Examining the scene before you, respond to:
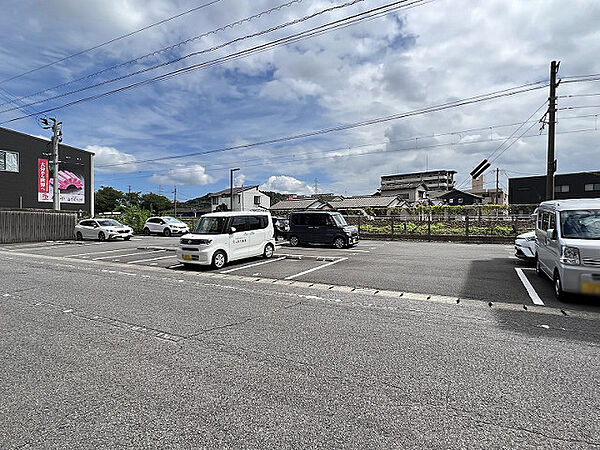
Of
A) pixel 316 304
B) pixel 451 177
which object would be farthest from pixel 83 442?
pixel 451 177

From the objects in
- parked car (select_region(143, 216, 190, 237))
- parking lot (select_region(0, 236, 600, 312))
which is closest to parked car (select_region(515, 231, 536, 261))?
parking lot (select_region(0, 236, 600, 312))

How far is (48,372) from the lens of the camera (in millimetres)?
3359

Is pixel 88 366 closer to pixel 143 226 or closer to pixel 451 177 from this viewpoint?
pixel 143 226

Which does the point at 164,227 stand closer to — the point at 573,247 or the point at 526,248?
the point at 526,248

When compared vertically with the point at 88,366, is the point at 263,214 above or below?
above

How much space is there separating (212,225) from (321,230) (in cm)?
663

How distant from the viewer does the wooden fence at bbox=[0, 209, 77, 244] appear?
2013 cm

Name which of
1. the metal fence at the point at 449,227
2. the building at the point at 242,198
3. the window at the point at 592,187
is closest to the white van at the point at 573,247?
the metal fence at the point at 449,227

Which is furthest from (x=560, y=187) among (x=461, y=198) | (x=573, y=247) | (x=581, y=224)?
(x=573, y=247)

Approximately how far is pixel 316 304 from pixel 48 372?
3.74m

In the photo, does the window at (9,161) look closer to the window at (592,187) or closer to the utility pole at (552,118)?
the utility pole at (552,118)

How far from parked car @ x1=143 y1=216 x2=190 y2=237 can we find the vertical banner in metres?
16.7

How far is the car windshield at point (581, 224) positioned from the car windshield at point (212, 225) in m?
8.06

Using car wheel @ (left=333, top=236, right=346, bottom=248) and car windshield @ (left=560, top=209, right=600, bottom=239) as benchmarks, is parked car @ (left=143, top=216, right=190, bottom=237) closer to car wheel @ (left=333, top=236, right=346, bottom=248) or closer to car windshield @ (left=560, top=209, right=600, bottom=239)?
car wheel @ (left=333, top=236, right=346, bottom=248)
